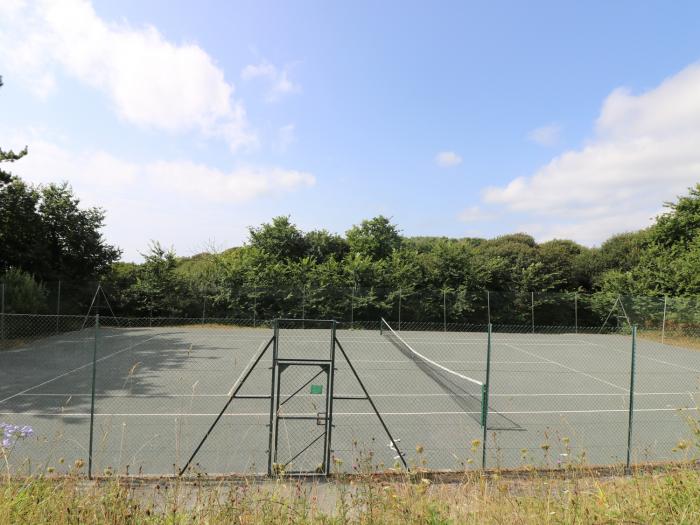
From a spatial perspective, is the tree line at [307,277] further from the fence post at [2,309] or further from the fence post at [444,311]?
the fence post at [2,309]

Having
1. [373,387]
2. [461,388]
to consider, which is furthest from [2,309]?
[461,388]

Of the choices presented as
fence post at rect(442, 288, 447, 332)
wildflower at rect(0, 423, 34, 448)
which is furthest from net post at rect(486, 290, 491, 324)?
wildflower at rect(0, 423, 34, 448)

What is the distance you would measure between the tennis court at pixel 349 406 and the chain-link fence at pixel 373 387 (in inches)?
1.8

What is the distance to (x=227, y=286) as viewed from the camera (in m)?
23.7

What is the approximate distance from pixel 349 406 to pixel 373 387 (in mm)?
2087

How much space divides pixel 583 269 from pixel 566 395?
2387 centimetres

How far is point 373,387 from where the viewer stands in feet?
35.7

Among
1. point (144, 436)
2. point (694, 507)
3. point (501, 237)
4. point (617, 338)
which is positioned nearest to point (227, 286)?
point (144, 436)

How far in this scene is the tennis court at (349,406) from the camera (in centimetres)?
609

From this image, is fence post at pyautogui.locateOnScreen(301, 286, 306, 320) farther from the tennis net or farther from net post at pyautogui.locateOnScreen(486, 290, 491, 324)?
net post at pyautogui.locateOnScreen(486, 290, 491, 324)

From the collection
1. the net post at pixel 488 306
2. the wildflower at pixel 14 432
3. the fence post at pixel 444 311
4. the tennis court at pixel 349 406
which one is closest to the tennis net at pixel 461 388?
the tennis court at pixel 349 406

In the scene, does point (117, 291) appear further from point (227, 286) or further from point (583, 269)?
point (583, 269)

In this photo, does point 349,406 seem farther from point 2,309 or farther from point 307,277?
point 307,277

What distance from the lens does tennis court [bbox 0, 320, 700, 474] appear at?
20.0 feet
